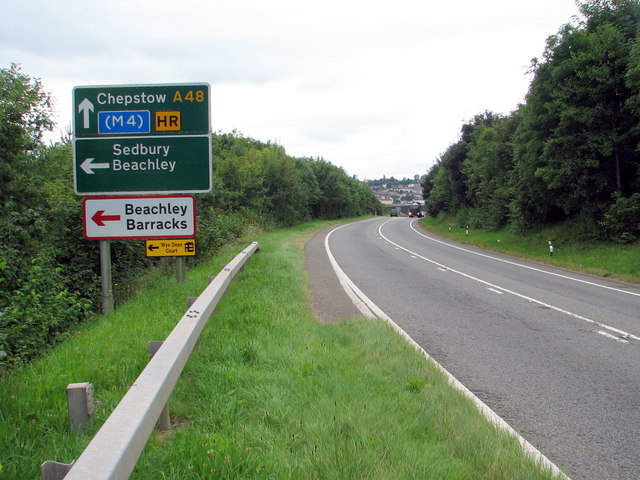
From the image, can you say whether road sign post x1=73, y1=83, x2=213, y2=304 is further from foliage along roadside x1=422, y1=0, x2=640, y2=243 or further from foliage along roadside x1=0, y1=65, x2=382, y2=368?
foliage along roadside x1=422, y1=0, x2=640, y2=243

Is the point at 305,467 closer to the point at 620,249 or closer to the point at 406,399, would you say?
the point at 406,399

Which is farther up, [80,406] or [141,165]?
[141,165]

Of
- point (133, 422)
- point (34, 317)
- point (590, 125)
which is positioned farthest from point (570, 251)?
point (133, 422)

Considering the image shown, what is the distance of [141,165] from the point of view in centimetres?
810

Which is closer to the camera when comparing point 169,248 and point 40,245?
point 169,248

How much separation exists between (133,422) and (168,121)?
653 centimetres

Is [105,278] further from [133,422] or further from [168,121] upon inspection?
[133,422]

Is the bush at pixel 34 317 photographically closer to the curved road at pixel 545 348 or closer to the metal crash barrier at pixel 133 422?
the metal crash barrier at pixel 133 422

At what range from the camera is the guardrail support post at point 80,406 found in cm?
321

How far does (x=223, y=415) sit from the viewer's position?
3.74 meters

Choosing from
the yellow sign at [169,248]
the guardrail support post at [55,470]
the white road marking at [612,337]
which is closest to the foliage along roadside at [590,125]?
the white road marking at [612,337]

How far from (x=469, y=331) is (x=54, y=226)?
8.30 metres

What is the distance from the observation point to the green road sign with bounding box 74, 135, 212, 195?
8.02 m

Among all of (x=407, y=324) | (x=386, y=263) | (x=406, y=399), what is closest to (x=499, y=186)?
(x=386, y=263)
